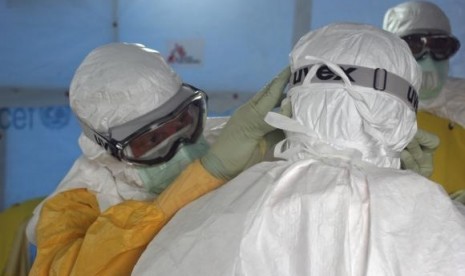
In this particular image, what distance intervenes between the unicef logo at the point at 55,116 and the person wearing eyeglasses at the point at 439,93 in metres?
1.33

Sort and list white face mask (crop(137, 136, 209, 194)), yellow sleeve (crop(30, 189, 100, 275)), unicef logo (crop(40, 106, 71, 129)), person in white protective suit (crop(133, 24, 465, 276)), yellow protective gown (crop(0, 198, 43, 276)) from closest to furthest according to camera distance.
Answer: person in white protective suit (crop(133, 24, 465, 276)) < yellow sleeve (crop(30, 189, 100, 275)) < white face mask (crop(137, 136, 209, 194)) < yellow protective gown (crop(0, 198, 43, 276)) < unicef logo (crop(40, 106, 71, 129))

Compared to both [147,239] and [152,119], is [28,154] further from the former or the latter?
[147,239]

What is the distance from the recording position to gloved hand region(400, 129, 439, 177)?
3.19 ft

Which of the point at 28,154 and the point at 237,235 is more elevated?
the point at 237,235

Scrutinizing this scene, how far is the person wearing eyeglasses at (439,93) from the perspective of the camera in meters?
1.68

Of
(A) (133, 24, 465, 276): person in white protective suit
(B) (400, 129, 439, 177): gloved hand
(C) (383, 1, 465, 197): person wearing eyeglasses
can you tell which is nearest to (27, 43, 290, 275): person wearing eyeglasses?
(A) (133, 24, 465, 276): person in white protective suit

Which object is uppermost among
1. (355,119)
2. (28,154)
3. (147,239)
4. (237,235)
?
(355,119)

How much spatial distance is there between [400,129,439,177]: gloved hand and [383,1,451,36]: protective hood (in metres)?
Answer: 0.82

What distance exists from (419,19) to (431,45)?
10 centimetres

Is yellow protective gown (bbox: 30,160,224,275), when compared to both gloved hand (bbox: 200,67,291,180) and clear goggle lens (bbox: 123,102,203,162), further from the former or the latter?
clear goggle lens (bbox: 123,102,203,162)

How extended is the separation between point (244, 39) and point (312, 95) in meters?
1.36

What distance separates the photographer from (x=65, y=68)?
82.2 inches

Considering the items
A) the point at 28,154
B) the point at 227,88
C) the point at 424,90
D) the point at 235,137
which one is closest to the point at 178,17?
the point at 227,88

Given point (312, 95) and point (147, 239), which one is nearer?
point (312, 95)
